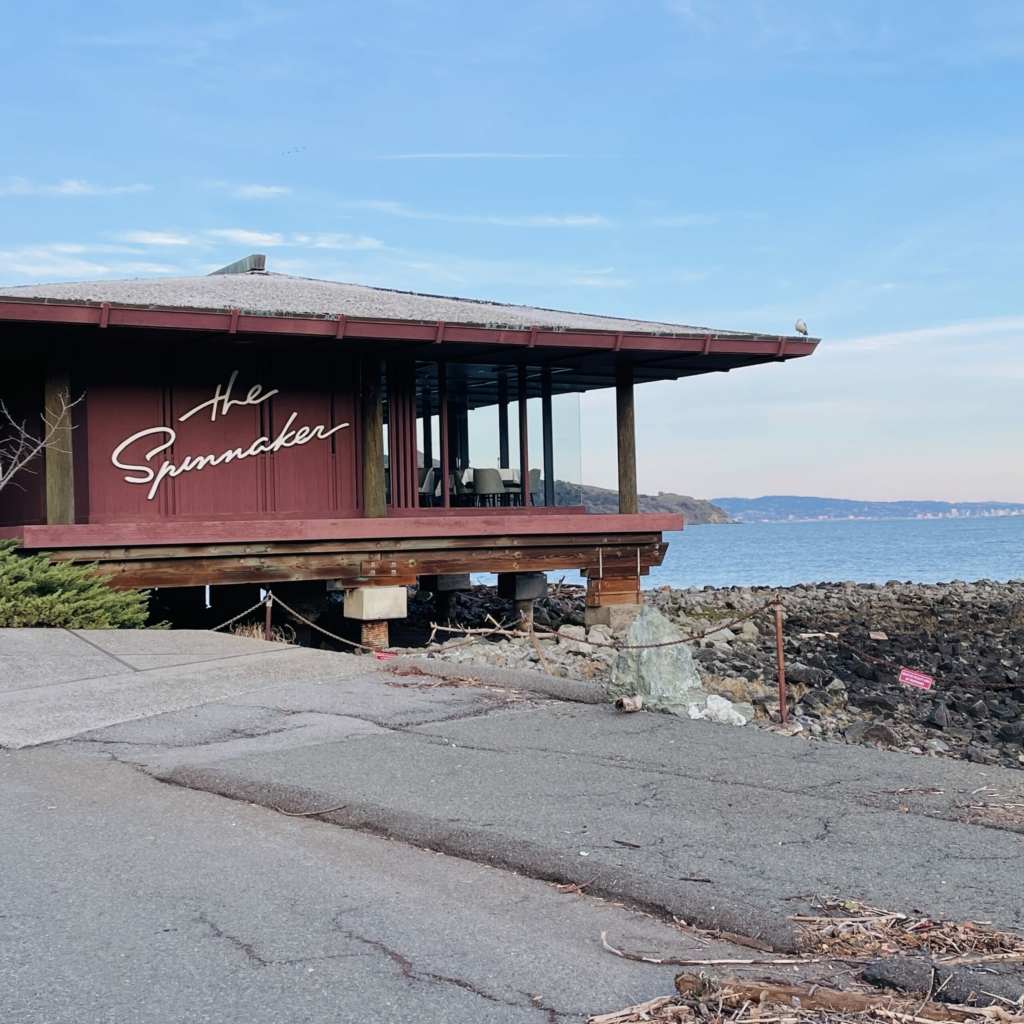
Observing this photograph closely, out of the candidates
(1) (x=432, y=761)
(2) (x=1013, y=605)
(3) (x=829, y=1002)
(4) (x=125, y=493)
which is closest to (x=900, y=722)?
(1) (x=432, y=761)

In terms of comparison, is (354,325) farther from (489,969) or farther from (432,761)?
(489,969)

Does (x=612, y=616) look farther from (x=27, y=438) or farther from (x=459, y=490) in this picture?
(x=27, y=438)

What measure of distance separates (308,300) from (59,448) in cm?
420

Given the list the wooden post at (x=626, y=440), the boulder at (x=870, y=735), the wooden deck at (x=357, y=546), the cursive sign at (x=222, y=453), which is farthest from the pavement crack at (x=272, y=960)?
the wooden post at (x=626, y=440)

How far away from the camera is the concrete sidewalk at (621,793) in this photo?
16.9 feet

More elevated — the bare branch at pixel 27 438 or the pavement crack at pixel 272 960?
the bare branch at pixel 27 438

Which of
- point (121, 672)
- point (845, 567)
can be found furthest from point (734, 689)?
point (845, 567)

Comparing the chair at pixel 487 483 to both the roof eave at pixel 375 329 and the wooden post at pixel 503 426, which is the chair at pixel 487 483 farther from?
the roof eave at pixel 375 329

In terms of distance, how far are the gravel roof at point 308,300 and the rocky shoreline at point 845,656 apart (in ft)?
15.9

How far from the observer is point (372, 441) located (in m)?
17.9

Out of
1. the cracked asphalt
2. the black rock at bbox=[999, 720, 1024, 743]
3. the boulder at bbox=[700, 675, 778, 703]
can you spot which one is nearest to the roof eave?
the boulder at bbox=[700, 675, 778, 703]

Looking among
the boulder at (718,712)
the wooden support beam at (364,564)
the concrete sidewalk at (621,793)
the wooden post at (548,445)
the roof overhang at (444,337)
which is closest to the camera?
the concrete sidewalk at (621,793)

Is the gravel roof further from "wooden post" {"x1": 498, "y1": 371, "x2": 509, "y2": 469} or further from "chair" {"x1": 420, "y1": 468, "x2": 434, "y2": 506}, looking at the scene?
"chair" {"x1": 420, "y1": 468, "x2": 434, "y2": 506}

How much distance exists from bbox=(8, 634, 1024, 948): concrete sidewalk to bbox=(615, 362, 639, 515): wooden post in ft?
34.9
